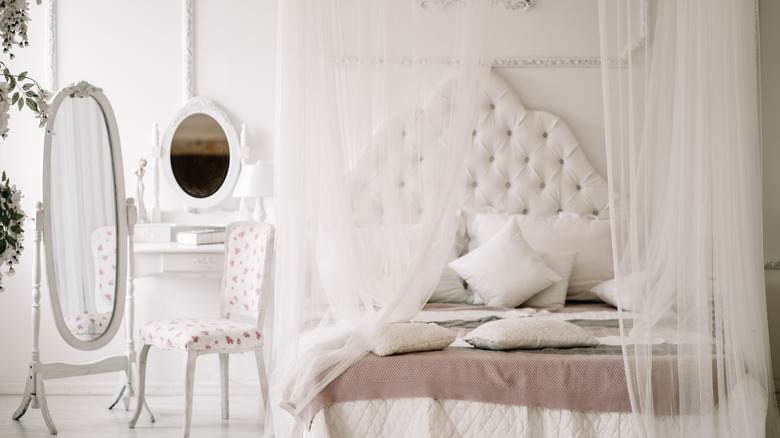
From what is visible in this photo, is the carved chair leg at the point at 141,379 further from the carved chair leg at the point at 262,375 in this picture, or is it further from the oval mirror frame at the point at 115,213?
the carved chair leg at the point at 262,375

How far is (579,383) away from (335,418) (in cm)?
79

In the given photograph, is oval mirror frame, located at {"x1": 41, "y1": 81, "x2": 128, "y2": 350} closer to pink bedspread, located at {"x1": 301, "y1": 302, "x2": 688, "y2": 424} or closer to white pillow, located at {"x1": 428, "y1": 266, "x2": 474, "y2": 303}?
white pillow, located at {"x1": 428, "y1": 266, "x2": 474, "y2": 303}

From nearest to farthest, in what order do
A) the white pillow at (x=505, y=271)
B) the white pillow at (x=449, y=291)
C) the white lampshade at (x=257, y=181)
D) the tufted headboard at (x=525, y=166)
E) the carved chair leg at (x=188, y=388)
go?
the carved chair leg at (x=188, y=388), the white pillow at (x=505, y=271), the white pillow at (x=449, y=291), the white lampshade at (x=257, y=181), the tufted headboard at (x=525, y=166)

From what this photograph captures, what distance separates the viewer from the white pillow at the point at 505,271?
3641mm

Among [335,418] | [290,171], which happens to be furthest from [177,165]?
[335,418]

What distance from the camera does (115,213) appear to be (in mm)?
3830

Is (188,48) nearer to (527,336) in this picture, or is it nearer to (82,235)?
(82,235)

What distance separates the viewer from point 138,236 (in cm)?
431

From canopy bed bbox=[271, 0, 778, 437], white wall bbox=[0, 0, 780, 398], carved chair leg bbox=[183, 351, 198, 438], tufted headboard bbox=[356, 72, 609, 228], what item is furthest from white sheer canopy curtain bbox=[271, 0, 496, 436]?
white wall bbox=[0, 0, 780, 398]

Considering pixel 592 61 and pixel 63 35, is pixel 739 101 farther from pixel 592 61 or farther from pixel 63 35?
pixel 63 35

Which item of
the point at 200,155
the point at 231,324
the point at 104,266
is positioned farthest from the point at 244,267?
the point at 200,155

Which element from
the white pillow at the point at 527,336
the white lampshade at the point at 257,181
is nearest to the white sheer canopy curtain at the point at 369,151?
the white pillow at the point at 527,336

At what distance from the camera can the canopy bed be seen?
230 centimetres

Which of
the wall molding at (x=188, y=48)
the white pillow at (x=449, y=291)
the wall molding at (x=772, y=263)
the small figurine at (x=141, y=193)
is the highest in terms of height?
the wall molding at (x=188, y=48)
